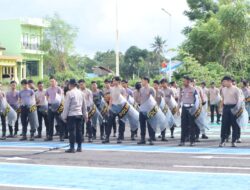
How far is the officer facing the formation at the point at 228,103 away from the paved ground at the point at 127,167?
491 mm

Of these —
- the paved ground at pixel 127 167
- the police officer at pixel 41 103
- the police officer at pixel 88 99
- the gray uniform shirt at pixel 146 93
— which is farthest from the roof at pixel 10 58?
the gray uniform shirt at pixel 146 93

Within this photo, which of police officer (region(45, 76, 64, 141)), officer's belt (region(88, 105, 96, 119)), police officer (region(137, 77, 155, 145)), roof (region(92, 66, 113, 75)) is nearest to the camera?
police officer (region(137, 77, 155, 145))

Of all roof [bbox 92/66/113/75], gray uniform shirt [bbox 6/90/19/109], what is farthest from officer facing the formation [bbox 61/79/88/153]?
roof [bbox 92/66/113/75]

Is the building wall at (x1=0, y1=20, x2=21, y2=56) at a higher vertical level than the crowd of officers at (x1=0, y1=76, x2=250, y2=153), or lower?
higher

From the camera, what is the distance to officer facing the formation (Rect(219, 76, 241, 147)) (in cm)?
1441

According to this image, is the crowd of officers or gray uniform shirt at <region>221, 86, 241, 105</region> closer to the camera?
the crowd of officers

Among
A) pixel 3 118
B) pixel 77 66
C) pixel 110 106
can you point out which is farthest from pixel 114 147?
pixel 77 66

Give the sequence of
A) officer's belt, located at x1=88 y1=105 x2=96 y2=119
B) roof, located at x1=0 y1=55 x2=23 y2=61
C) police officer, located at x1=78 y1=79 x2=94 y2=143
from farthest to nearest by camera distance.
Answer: roof, located at x1=0 y1=55 x2=23 y2=61
officer's belt, located at x1=88 y1=105 x2=96 y2=119
police officer, located at x1=78 y1=79 x2=94 y2=143

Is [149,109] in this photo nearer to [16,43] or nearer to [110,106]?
[110,106]

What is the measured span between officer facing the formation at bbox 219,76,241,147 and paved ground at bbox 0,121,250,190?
1.61ft

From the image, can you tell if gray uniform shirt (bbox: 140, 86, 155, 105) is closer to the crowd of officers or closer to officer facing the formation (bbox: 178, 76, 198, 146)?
the crowd of officers

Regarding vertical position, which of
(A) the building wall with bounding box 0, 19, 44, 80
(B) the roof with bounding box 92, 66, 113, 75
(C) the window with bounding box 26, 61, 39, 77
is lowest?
(B) the roof with bounding box 92, 66, 113, 75

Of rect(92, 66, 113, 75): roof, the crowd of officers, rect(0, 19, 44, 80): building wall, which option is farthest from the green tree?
the crowd of officers

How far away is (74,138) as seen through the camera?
13594mm
